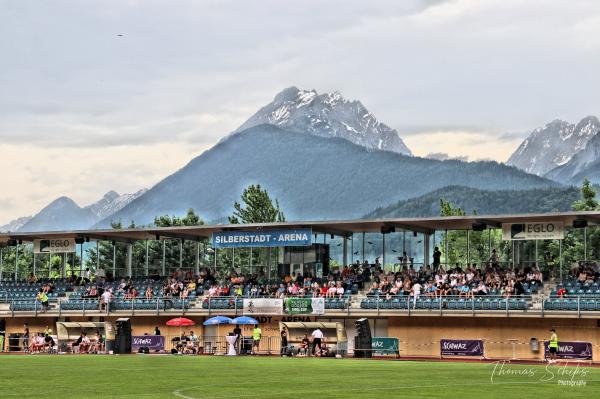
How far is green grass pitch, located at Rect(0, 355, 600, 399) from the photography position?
78.6ft

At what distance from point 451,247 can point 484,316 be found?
3337 inches

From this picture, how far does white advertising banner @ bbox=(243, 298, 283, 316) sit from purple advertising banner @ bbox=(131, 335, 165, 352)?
5.40m

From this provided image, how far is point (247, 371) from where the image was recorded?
35531mm

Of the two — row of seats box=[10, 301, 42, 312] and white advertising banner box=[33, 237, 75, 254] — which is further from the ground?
white advertising banner box=[33, 237, 75, 254]

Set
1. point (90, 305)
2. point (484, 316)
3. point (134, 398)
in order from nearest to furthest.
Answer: point (134, 398) → point (484, 316) → point (90, 305)

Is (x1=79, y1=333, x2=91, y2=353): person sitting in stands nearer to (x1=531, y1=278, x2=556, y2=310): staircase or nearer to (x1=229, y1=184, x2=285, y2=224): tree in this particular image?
(x1=531, y1=278, x2=556, y2=310): staircase

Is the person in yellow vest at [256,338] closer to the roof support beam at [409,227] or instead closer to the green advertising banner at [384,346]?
the green advertising banner at [384,346]

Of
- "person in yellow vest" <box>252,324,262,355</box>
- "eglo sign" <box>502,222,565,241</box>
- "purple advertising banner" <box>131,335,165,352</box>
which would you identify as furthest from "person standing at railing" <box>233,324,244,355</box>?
"eglo sign" <box>502,222,565,241</box>

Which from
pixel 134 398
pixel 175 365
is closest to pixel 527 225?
pixel 175 365

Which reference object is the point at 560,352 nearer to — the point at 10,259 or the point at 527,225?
the point at 527,225

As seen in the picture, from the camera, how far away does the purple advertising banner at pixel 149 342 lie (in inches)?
2418

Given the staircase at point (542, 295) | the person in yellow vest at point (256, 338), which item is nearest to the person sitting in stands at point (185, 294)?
the person in yellow vest at point (256, 338)

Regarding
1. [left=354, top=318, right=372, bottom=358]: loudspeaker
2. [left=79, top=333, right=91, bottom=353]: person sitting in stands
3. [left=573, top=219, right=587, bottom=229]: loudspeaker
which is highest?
[left=573, top=219, right=587, bottom=229]: loudspeaker

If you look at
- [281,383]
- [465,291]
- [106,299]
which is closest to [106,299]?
[106,299]
